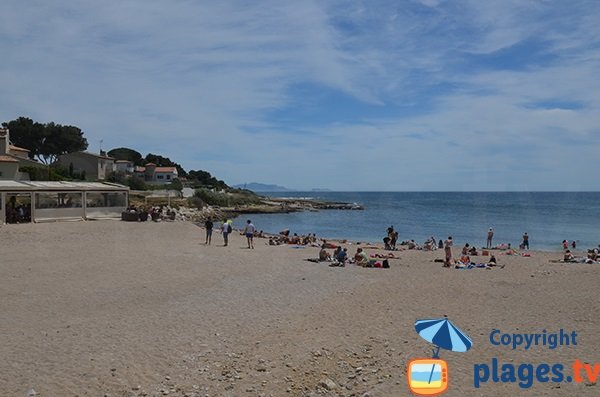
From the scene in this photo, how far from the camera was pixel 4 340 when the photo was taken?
29.6ft

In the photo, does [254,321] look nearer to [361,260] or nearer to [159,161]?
[361,260]

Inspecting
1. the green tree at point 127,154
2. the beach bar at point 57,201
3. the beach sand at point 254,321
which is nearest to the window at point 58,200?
the beach bar at point 57,201

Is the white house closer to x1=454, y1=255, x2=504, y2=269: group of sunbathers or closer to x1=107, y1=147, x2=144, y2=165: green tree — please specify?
x1=107, y1=147, x2=144, y2=165: green tree

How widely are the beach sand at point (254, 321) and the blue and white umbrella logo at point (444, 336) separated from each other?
1163mm

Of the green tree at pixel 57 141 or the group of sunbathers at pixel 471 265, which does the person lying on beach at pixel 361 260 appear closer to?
the group of sunbathers at pixel 471 265

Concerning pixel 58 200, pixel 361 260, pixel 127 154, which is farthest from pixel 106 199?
pixel 127 154

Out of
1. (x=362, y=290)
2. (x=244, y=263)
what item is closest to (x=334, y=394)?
(x=362, y=290)

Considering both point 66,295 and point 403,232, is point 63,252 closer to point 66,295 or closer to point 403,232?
point 66,295

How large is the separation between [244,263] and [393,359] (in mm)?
10845

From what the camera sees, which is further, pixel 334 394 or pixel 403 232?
pixel 403 232

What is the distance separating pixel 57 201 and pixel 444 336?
26860 mm

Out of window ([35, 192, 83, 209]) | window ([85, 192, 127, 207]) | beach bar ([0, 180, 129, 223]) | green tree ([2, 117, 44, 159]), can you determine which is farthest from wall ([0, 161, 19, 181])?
green tree ([2, 117, 44, 159])

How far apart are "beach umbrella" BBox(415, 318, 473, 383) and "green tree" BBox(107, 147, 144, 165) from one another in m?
91.8

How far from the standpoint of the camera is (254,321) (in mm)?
10836
